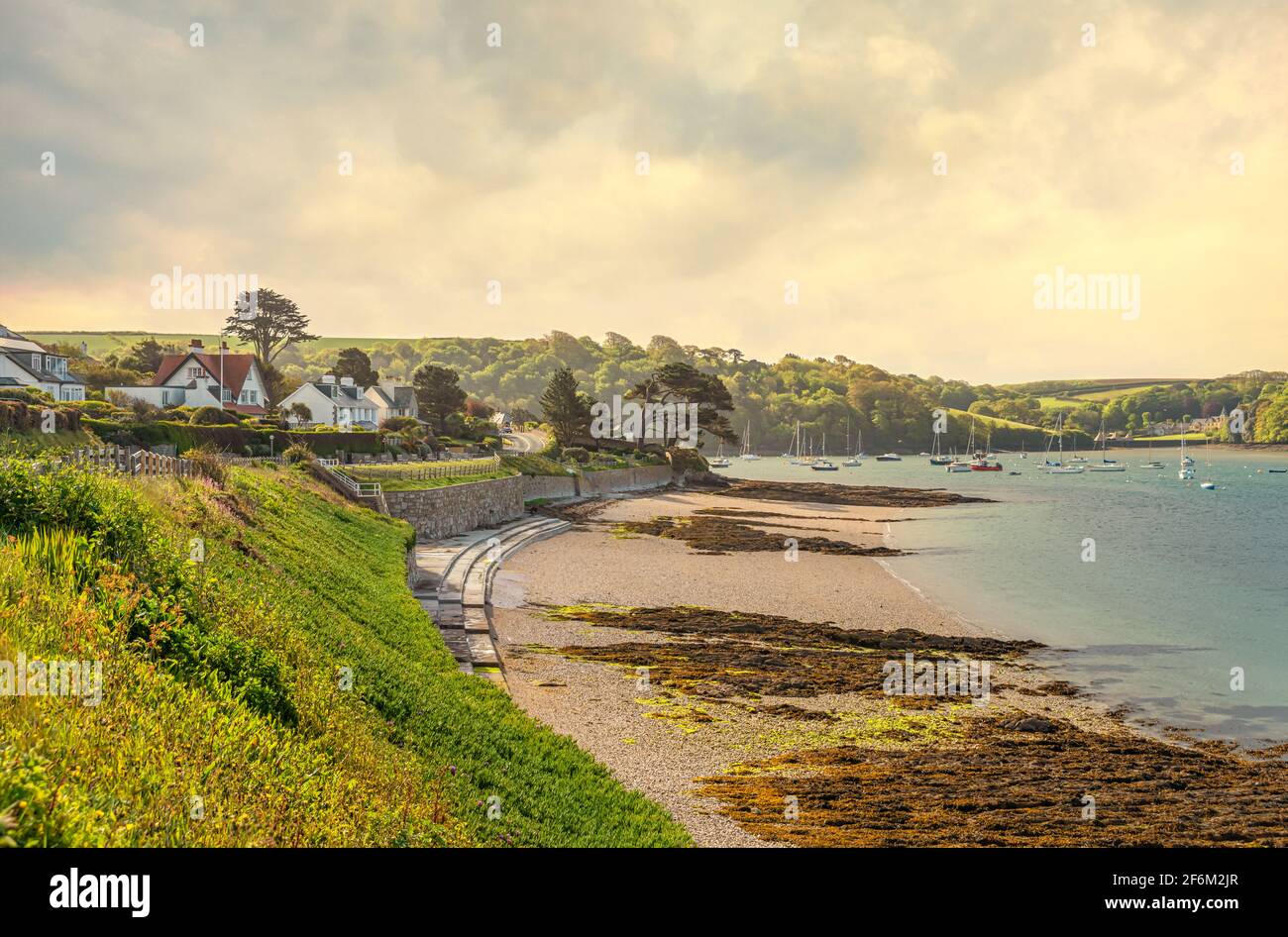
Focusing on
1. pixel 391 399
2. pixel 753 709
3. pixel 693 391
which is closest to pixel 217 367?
pixel 391 399

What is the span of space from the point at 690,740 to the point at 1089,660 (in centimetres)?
1320

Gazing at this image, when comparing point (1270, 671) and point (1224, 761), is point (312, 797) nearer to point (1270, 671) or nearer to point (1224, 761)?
point (1224, 761)

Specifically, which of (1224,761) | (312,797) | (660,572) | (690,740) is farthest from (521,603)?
(312,797)

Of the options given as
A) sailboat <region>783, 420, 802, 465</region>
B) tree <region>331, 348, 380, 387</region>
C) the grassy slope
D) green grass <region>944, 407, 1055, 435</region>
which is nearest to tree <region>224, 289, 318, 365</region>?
tree <region>331, 348, 380, 387</region>

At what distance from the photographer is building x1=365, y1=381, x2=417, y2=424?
83.9 m

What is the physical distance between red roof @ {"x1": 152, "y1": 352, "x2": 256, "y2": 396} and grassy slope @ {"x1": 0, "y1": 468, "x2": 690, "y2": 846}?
56.4m

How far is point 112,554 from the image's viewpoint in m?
8.91

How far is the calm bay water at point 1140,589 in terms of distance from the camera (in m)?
19.1

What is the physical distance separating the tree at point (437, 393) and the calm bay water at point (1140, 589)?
39.2 m

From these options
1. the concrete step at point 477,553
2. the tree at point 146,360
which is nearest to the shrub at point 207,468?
the concrete step at point 477,553

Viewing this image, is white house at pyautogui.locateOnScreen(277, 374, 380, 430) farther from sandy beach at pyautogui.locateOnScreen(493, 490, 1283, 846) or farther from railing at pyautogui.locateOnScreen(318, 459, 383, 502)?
sandy beach at pyautogui.locateOnScreen(493, 490, 1283, 846)

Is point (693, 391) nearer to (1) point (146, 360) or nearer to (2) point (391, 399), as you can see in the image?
(2) point (391, 399)

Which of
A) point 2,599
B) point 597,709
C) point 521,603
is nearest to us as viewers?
point 2,599

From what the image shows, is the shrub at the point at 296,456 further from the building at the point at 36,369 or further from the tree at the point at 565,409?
the tree at the point at 565,409
